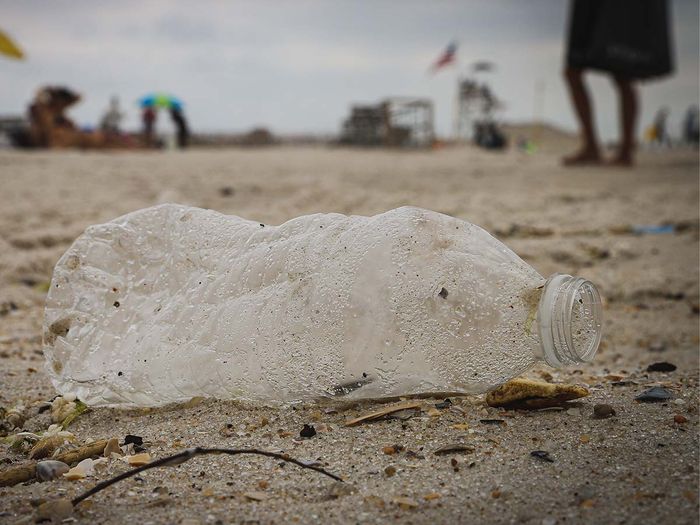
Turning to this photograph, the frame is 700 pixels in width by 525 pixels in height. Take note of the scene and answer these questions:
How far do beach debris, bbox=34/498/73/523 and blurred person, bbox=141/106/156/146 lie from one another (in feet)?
59.8

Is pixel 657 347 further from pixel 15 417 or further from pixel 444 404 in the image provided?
pixel 15 417

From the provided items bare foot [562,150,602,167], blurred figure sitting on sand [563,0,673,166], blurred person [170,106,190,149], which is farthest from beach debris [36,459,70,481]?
blurred person [170,106,190,149]

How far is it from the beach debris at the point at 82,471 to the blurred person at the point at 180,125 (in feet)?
58.2

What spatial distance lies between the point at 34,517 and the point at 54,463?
220 millimetres

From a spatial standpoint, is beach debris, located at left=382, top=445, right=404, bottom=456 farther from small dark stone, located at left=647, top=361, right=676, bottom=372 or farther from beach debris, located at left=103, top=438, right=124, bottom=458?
small dark stone, located at left=647, top=361, right=676, bottom=372

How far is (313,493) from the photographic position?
1278 mm

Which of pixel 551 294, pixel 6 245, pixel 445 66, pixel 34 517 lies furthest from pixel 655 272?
pixel 445 66

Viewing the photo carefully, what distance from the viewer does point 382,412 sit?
1.60 meters

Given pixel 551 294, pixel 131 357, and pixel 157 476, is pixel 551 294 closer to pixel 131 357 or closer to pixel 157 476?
pixel 157 476

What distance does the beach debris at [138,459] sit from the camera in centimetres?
143

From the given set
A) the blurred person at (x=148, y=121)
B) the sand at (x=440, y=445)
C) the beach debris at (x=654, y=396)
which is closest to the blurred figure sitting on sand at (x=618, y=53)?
the sand at (x=440, y=445)

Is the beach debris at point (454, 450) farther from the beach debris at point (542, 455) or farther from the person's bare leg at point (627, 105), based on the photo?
the person's bare leg at point (627, 105)

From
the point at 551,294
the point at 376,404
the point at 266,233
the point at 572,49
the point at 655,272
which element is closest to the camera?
the point at 551,294

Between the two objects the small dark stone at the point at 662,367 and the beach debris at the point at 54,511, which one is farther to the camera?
the small dark stone at the point at 662,367
